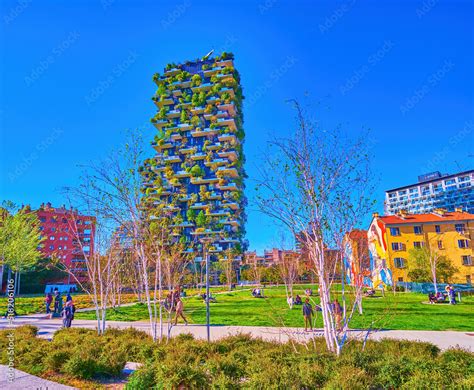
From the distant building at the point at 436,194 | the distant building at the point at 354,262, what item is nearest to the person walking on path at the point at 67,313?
the distant building at the point at 354,262

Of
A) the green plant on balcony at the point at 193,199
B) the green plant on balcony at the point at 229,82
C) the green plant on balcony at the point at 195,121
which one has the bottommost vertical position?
the green plant on balcony at the point at 193,199

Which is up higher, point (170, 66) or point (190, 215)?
point (170, 66)

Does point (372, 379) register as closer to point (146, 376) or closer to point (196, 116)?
point (146, 376)

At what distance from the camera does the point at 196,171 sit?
6906 centimetres

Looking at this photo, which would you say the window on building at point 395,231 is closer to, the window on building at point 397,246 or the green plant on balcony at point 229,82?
the window on building at point 397,246

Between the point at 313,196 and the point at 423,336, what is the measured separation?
905 cm

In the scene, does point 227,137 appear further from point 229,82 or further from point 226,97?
point 229,82

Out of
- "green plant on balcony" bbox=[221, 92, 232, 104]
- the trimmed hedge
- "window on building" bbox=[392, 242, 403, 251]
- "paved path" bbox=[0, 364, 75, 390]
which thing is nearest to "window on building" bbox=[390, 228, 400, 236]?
"window on building" bbox=[392, 242, 403, 251]

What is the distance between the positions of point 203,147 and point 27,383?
67.2 metres

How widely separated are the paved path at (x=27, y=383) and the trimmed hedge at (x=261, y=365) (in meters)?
0.50

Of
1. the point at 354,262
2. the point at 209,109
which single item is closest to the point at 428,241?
the point at 354,262

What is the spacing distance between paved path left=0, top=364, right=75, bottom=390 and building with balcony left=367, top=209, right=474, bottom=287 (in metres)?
41.7

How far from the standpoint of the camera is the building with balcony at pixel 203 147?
6694cm

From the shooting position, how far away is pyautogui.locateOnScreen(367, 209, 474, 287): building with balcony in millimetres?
41625
